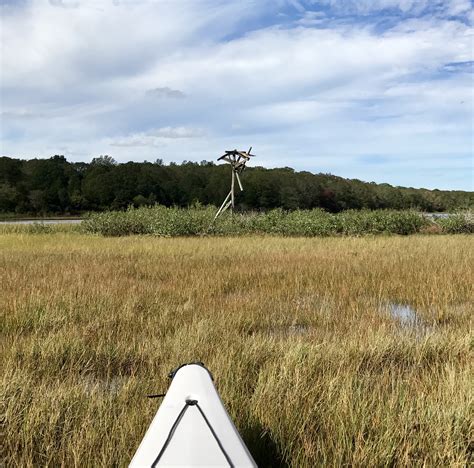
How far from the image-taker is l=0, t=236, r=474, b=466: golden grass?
2.56 m

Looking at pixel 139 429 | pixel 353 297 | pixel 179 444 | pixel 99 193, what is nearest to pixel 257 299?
pixel 353 297

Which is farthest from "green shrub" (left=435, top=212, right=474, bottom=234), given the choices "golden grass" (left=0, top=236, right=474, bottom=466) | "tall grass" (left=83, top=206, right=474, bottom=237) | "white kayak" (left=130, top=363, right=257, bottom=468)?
"white kayak" (left=130, top=363, right=257, bottom=468)

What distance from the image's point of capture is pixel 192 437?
1.82 m

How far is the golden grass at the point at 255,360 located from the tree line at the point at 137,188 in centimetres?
3831

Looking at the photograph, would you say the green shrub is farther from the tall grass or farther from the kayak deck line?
the kayak deck line

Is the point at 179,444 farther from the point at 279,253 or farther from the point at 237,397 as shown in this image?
the point at 279,253

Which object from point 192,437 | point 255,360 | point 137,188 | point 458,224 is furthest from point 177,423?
point 137,188

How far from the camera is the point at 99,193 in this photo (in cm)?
4981

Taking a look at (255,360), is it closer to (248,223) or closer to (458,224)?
(248,223)

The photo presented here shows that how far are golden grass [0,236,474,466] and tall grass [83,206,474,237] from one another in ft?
34.8

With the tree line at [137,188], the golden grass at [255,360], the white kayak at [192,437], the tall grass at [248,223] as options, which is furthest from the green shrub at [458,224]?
the white kayak at [192,437]

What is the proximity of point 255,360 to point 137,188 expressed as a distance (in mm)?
49248

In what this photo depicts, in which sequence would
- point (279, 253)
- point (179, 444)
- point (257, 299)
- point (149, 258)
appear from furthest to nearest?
point (279, 253), point (149, 258), point (257, 299), point (179, 444)

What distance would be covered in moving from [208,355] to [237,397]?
1.04m
